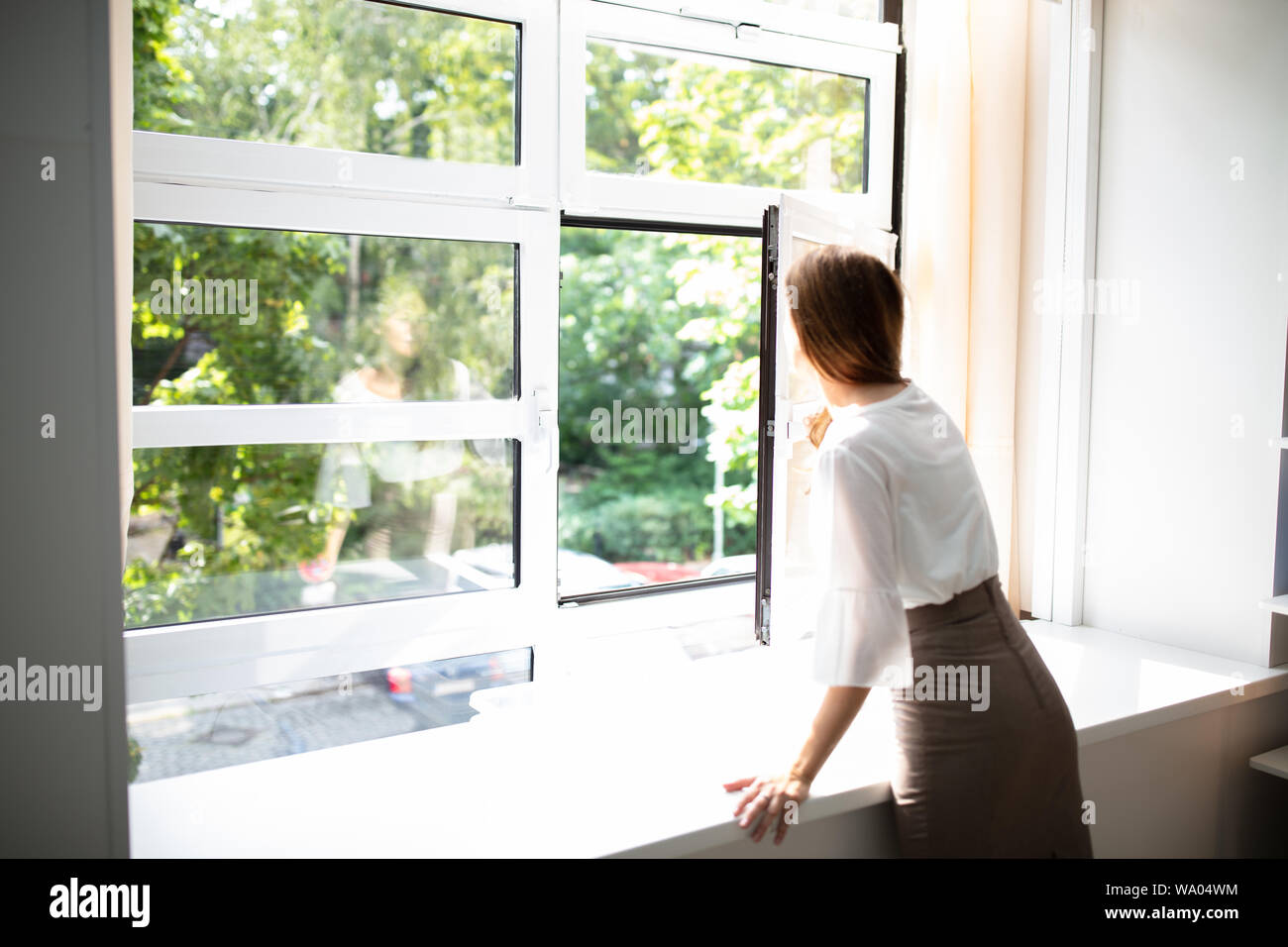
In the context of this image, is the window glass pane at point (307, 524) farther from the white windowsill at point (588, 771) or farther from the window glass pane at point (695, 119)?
the window glass pane at point (695, 119)

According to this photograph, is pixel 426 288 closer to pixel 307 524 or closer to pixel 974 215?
pixel 307 524

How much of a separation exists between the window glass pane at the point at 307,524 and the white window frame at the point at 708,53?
0.66m

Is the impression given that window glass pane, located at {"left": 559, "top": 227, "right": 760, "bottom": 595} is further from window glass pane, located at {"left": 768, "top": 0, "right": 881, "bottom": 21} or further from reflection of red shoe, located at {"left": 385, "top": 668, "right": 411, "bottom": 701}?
window glass pane, located at {"left": 768, "top": 0, "right": 881, "bottom": 21}

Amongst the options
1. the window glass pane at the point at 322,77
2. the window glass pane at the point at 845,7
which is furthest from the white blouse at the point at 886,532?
the window glass pane at the point at 322,77

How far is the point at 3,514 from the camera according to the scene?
1036 mm

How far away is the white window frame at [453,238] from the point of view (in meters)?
1.84

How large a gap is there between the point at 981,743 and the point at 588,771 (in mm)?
607

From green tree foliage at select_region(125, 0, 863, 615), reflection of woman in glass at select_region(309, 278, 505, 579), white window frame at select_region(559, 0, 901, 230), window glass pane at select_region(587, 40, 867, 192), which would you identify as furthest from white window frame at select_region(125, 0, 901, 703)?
window glass pane at select_region(587, 40, 867, 192)

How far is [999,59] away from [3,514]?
2.36 m

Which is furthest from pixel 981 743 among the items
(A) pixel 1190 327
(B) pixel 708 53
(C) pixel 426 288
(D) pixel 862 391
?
(C) pixel 426 288

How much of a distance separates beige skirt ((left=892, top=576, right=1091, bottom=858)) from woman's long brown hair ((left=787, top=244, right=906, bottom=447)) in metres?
0.37
